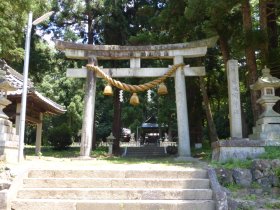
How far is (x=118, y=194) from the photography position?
696 centimetres

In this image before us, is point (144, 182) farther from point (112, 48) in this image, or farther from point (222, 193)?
point (112, 48)

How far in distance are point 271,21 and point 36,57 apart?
15.4m

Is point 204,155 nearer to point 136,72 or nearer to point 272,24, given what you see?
point 136,72

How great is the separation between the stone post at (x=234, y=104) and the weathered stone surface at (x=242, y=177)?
8.06ft

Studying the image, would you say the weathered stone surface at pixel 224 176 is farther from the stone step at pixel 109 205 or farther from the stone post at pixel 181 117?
the stone post at pixel 181 117

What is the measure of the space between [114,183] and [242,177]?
2869 mm

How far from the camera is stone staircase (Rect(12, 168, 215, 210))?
657cm

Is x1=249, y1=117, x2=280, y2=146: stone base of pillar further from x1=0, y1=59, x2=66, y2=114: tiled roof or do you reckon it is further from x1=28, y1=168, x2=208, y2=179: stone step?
x1=0, y1=59, x2=66, y2=114: tiled roof

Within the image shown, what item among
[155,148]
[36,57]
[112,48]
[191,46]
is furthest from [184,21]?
[155,148]

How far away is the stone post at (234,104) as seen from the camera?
33.9 ft

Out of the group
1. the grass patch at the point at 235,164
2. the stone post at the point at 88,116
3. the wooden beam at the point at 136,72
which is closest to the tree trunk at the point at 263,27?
the wooden beam at the point at 136,72

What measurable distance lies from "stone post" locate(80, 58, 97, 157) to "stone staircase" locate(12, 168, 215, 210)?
405 cm

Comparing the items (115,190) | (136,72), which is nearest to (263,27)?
(136,72)

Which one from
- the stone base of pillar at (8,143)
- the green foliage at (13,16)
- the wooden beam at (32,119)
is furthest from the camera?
the wooden beam at (32,119)
